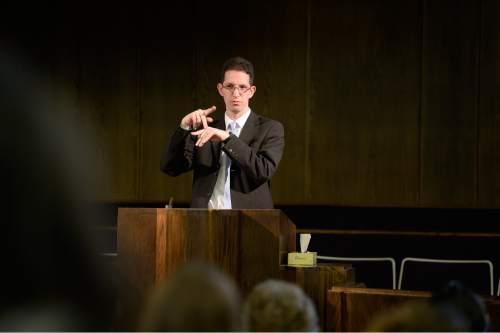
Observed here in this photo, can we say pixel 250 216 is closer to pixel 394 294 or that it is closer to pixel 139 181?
pixel 394 294

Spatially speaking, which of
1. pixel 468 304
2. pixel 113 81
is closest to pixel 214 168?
pixel 468 304

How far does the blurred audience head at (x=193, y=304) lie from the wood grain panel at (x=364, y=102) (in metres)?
5.43

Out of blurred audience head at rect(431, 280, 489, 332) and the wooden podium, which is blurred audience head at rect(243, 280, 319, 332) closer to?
blurred audience head at rect(431, 280, 489, 332)

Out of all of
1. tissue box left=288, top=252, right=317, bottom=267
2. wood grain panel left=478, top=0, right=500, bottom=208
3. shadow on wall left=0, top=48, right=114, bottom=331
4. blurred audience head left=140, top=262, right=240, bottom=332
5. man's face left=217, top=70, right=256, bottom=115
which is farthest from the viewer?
wood grain panel left=478, top=0, right=500, bottom=208

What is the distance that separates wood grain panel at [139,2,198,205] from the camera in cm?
642

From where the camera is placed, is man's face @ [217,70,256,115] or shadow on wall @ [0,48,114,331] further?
man's face @ [217,70,256,115]

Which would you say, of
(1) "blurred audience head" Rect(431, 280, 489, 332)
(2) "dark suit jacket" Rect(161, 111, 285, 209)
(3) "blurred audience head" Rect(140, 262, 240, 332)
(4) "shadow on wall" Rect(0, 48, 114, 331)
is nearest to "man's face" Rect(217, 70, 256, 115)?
(2) "dark suit jacket" Rect(161, 111, 285, 209)

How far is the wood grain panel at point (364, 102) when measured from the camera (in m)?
6.06

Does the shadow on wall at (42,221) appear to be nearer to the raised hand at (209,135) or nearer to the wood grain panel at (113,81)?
the raised hand at (209,135)

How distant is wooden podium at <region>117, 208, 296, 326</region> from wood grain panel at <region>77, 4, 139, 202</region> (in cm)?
346

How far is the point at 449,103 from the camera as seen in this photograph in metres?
5.98

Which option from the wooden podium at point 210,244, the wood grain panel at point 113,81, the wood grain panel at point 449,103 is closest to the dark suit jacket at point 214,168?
the wooden podium at point 210,244

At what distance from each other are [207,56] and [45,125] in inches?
232

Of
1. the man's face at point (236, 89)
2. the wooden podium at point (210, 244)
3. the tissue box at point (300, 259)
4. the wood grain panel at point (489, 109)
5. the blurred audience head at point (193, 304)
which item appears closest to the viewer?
the blurred audience head at point (193, 304)
